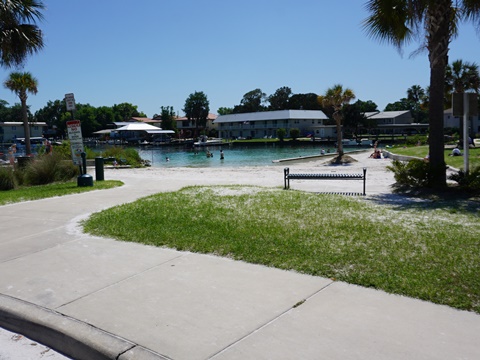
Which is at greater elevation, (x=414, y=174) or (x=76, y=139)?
(x=76, y=139)

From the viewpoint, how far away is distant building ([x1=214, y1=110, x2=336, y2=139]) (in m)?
102

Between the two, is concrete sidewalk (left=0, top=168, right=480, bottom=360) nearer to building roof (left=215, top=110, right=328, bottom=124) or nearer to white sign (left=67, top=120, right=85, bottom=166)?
white sign (left=67, top=120, right=85, bottom=166)

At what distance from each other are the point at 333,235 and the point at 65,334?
412cm

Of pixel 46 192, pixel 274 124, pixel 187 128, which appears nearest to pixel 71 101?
pixel 46 192

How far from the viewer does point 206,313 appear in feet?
14.1

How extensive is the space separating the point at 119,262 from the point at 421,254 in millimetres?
4046

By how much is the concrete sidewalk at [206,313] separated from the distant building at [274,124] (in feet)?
317

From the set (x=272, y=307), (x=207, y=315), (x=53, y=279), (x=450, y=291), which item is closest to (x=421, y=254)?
(x=450, y=291)

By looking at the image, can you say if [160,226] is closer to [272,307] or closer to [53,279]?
[53,279]

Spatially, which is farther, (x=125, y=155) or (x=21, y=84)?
(x=21, y=84)

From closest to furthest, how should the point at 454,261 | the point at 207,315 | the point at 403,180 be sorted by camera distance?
the point at 207,315, the point at 454,261, the point at 403,180

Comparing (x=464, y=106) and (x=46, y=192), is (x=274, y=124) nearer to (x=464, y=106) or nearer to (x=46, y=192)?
(x=464, y=106)

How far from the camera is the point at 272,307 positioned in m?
4.37

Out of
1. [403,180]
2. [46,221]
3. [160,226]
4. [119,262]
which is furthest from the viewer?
[403,180]
